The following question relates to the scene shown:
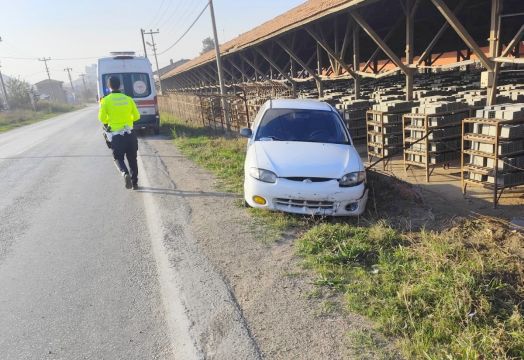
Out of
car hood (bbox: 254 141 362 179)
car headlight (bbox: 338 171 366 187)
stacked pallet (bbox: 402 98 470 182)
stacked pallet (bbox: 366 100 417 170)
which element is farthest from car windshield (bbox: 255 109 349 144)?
stacked pallet (bbox: 366 100 417 170)

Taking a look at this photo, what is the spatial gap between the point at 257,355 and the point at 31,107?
73464mm

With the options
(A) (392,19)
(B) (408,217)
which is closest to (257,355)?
(B) (408,217)

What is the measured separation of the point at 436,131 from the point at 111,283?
6.98 metres

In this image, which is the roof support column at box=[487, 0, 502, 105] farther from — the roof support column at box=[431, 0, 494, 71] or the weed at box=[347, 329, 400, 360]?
the weed at box=[347, 329, 400, 360]

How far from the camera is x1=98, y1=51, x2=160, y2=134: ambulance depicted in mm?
14938

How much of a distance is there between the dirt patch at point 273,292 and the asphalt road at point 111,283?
126 mm

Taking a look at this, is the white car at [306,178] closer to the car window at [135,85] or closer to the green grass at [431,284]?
the green grass at [431,284]

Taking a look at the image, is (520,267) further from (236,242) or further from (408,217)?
(236,242)

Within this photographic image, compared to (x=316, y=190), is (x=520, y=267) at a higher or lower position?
lower

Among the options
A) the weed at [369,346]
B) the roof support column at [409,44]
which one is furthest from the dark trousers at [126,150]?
the roof support column at [409,44]

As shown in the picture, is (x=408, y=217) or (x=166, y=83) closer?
(x=408, y=217)

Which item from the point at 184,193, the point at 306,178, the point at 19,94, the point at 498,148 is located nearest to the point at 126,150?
the point at 184,193

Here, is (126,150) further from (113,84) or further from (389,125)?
(389,125)

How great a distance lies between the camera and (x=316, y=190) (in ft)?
17.3
